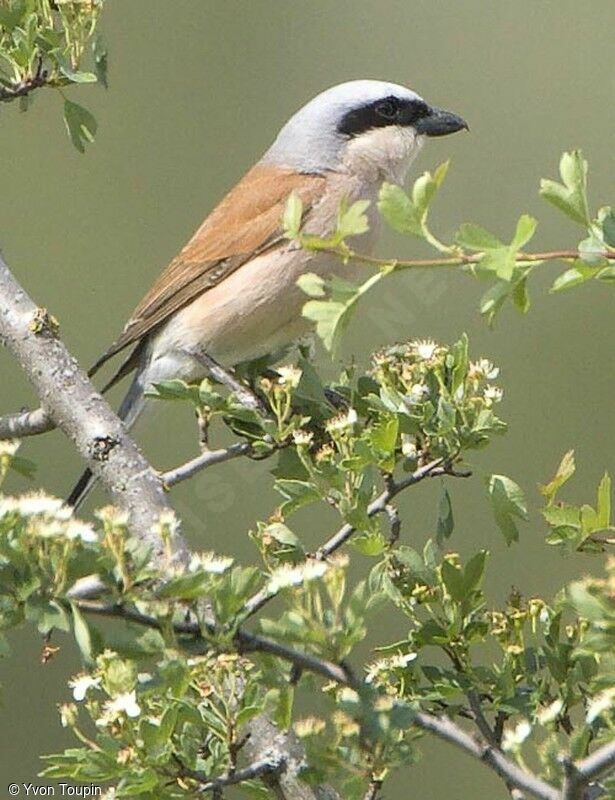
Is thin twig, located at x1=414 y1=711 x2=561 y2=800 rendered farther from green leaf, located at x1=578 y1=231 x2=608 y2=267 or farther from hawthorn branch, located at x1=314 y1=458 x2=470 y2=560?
green leaf, located at x1=578 y1=231 x2=608 y2=267

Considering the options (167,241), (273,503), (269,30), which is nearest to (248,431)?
(273,503)

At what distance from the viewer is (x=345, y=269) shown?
3275mm

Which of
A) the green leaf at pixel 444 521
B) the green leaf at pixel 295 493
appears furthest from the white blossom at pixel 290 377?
the green leaf at pixel 444 521

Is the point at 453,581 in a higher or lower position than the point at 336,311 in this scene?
lower

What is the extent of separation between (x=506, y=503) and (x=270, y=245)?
64.0 inches

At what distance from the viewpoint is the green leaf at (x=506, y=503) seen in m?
1.90

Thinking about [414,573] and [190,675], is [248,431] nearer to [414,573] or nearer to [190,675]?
[414,573]

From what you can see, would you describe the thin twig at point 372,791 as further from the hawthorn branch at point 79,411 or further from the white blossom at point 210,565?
the hawthorn branch at point 79,411

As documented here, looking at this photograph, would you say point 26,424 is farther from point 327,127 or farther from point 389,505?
point 327,127

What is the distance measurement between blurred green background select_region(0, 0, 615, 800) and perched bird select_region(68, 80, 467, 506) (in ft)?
3.17

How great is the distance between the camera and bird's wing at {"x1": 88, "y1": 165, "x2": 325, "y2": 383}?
11.2 ft

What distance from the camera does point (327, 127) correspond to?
367 centimetres

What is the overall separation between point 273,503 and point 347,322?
Result: 12.8 feet

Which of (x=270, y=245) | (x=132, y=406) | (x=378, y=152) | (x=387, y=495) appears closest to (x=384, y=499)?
(x=387, y=495)
